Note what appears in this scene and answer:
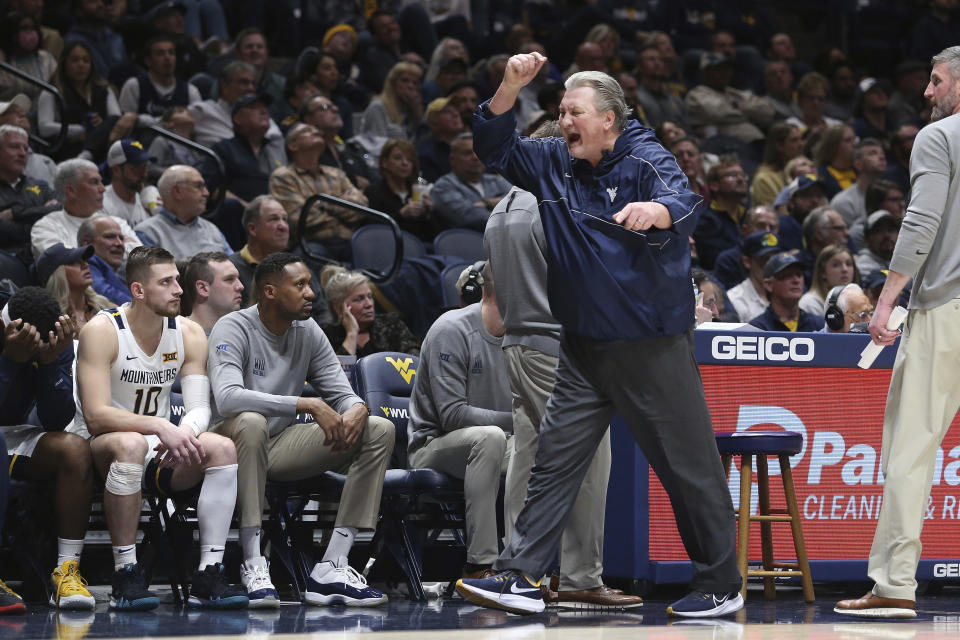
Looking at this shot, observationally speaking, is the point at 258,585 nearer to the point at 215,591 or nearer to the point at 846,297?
the point at 215,591

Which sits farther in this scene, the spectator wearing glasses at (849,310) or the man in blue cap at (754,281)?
the man in blue cap at (754,281)

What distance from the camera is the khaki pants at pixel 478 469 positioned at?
18.4ft

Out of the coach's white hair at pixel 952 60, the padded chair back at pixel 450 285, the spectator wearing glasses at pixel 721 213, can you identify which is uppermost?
the spectator wearing glasses at pixel 721 213

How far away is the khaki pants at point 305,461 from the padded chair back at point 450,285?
280cm

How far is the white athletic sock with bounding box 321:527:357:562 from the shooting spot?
17.8 feet

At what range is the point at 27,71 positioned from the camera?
10.7 meters

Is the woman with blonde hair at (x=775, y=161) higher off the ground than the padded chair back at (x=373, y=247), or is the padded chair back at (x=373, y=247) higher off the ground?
the woman with blonde hair at (x=775, y=161)

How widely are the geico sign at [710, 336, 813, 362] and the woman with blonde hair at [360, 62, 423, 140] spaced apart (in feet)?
20.9

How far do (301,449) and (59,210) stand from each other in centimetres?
347

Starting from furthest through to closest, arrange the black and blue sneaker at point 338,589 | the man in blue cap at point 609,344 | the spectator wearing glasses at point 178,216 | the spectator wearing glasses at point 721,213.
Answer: the spectator wearing glasses at point 721,213, the spectator wearing glasses at point 178,216, the black and blue sneaker at point 338,589, the man in blue cap at point 609,344

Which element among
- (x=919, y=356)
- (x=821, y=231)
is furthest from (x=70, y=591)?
(x=821, y=231)

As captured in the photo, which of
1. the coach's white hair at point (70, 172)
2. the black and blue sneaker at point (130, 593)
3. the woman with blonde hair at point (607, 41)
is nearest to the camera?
the black and blue sneaker at point (130, 593)

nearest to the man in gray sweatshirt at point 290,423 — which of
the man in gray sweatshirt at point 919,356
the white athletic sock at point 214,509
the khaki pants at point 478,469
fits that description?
the white athletic sock at point 214,509

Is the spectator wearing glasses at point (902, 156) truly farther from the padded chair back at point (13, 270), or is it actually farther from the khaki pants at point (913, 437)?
the padded chair back at point (13, 270)
